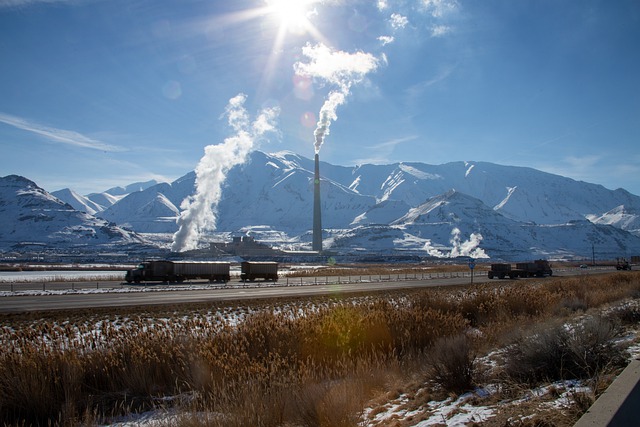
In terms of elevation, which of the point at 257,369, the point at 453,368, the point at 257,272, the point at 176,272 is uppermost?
the point at 257,369

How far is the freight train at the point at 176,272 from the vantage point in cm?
5309

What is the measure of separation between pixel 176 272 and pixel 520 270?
148ft

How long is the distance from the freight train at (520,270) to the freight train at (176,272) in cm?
3426

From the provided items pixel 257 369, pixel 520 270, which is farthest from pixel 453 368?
pixel 520 270

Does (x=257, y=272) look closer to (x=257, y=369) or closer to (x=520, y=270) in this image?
(x=520, y=270)

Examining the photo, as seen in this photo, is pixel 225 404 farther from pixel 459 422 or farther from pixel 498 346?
pixel 498 346

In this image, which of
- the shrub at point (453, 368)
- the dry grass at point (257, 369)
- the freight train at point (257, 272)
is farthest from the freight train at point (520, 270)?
the shrub at point (453, 368)

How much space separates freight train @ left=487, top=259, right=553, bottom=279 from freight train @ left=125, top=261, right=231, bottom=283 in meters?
34.3

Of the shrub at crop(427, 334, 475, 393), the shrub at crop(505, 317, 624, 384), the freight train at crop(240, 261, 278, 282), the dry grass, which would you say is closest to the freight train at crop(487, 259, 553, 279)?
the freight train at crop(240, 261, 278, 282)

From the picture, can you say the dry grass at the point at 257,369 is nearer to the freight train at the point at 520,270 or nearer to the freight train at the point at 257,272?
the freight train at the point at 257,272

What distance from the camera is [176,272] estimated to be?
183 ft

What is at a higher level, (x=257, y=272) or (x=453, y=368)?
(x=453, y=368)

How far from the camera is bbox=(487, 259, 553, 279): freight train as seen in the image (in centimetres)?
6038

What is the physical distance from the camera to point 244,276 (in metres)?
57.9
